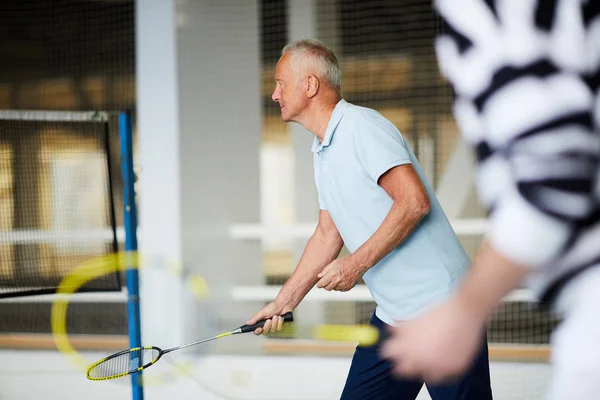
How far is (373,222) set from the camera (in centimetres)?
236

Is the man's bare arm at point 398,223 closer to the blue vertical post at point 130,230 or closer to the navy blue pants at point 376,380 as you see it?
the navy blue pants at point 376,380

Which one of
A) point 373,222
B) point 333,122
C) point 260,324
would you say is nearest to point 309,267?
point 260,324

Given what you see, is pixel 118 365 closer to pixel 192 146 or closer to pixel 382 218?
pixel 382 218

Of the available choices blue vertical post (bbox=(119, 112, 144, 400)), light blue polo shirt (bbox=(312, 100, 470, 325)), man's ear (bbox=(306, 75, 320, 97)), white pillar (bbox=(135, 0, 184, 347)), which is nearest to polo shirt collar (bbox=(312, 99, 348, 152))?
light blue polo shirt (bbox=(312, 100, 470, 325))

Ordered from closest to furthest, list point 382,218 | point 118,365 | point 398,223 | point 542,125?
point 542,125
point 398,223
point 382,218
point 118,365

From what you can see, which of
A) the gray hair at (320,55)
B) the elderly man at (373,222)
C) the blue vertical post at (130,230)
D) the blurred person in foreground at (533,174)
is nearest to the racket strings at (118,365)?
the blue vertical post at (130,230)

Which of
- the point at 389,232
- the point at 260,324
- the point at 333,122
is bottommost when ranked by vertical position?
the point at 260,324

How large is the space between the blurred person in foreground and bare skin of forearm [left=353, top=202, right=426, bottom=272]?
1.23m

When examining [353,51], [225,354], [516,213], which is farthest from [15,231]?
[516,213]

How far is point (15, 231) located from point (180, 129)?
4.99ft

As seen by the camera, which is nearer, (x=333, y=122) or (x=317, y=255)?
(x=333, y=122)

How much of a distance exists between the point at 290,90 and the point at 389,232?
2.05ft

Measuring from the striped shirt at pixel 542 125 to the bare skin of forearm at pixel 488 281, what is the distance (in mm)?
12

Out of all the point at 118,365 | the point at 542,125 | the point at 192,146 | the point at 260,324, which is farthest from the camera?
the point at 192,146
